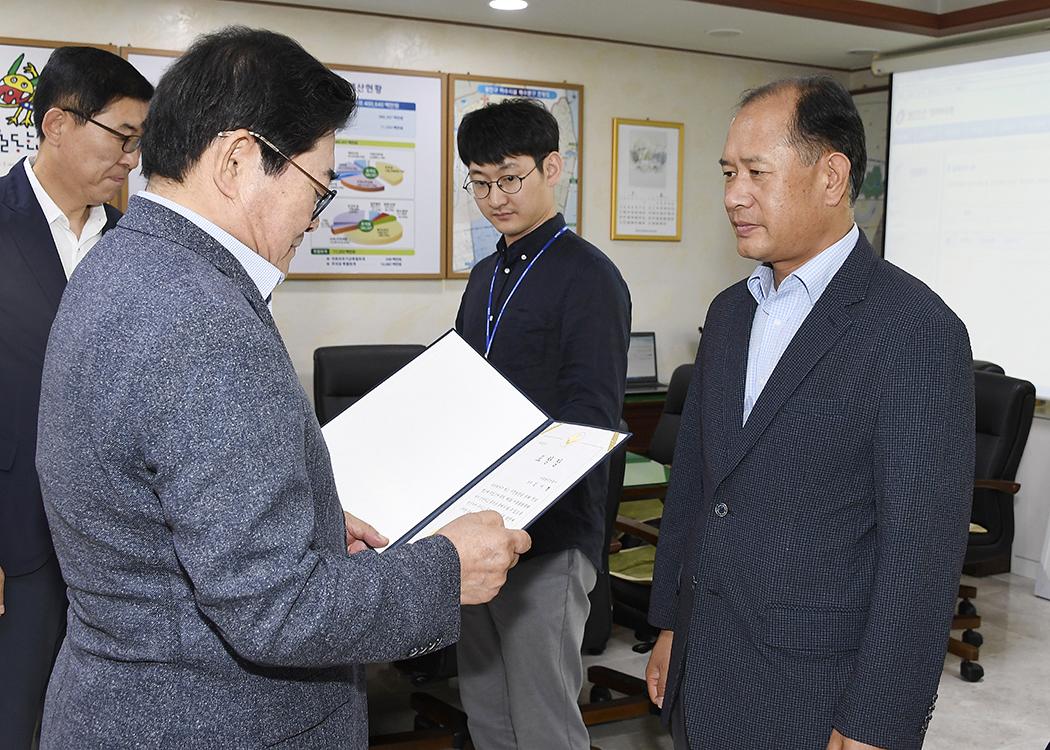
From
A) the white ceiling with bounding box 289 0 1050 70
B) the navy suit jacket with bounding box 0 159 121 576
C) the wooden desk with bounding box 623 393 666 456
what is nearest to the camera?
the navy suit jacket with bounding box 0 159 121 576

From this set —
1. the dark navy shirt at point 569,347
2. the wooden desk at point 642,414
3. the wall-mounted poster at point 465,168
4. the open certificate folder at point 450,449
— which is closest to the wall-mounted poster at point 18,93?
the wall-mounted poster at point 465,168

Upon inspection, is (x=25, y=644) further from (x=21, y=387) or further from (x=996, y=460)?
(x=996, y=460)

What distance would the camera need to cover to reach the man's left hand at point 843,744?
1.28 metres

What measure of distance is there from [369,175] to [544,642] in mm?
3002

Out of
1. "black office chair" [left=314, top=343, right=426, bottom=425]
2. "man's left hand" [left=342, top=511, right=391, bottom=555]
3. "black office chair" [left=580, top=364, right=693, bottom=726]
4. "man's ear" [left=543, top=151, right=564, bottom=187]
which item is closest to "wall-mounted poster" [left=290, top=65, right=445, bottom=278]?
"black office chair" [left=314, top=343, right=426, bottom=425]

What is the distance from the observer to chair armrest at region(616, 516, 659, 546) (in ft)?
9.46

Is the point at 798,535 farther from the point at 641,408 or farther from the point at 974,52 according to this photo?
the point at 974,52

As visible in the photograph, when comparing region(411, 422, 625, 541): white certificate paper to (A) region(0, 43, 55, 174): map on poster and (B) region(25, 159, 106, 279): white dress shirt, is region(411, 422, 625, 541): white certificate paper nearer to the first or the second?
(B) region(25, 159, 106, 279): white dress shirt

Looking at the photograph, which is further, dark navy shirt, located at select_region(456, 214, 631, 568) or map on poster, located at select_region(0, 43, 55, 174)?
map on poster, located at select_region(0, 43, 55, 174)

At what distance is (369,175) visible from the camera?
4.45m

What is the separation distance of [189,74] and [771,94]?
0.94 m

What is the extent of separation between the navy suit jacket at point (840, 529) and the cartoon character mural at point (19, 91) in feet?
11.6

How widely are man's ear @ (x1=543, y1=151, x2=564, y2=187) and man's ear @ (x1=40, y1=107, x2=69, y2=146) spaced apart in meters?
1.07

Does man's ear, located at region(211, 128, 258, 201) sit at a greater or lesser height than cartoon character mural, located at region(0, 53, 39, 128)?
lesser
